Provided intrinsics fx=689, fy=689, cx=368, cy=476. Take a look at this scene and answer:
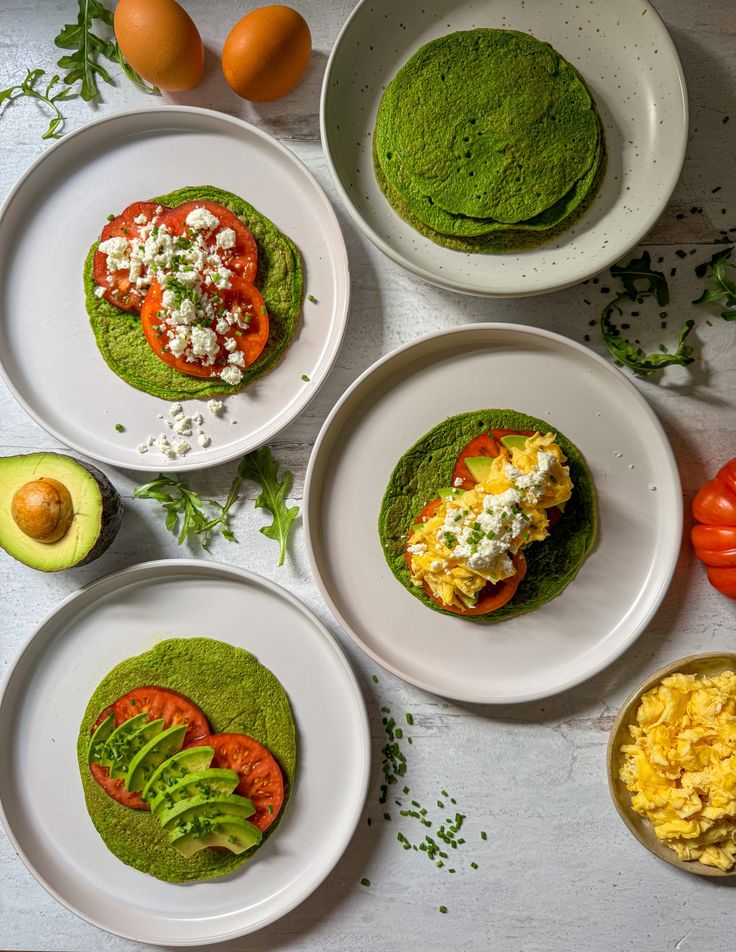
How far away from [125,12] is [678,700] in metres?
2.49

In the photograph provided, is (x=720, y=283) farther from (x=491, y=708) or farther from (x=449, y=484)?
(x=491, y=708)

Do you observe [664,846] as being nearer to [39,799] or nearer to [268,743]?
[268,743]

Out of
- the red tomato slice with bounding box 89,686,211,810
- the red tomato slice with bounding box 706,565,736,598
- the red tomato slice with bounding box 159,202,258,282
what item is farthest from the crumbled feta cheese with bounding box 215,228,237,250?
the red tomato slice with bounding box 706,565,736,598

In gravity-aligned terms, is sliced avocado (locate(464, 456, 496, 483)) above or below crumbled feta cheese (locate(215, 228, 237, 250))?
below

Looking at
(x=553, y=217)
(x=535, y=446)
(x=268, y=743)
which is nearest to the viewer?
(x=535, y=446)

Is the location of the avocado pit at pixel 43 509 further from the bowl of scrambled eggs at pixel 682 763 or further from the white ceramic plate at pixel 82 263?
the bowl of scrambled eggs at pixel 682 763

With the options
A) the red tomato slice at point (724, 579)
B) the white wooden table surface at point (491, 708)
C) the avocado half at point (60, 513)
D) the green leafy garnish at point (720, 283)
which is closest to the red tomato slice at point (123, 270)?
the white wooden table surface at point (491, 708)

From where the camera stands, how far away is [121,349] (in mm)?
2090

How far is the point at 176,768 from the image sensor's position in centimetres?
202

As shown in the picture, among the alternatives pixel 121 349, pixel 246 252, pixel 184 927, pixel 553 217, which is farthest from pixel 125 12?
pixel 184 927

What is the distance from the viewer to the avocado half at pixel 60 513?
1901 mm

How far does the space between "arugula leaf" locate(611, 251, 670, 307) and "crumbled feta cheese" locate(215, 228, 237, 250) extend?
1136mm

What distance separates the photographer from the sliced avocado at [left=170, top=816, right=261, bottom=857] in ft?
6.50

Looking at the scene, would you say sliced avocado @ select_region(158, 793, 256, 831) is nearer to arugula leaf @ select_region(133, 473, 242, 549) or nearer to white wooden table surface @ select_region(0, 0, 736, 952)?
white wooden table surface @ select_region(0, 0, 736, 952)
